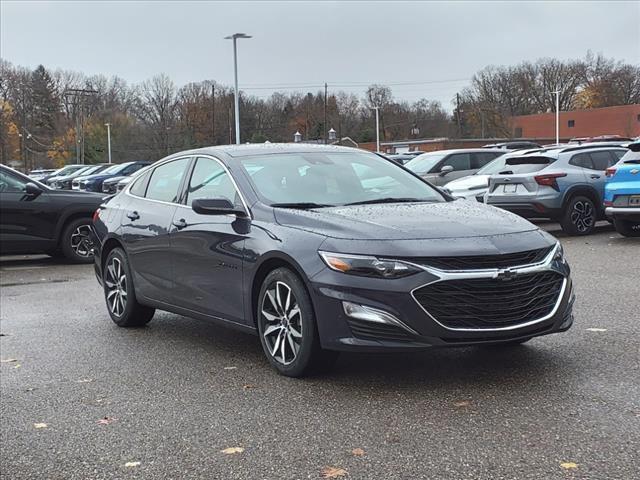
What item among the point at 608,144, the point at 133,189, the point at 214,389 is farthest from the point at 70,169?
the point at 214,389

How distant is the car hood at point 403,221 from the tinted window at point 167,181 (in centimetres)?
160

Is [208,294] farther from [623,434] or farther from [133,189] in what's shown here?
[623,434]

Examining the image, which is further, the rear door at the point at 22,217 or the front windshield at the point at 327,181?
the rear door at the point at 22,217

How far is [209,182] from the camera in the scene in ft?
20.0

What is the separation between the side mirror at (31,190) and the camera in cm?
1212

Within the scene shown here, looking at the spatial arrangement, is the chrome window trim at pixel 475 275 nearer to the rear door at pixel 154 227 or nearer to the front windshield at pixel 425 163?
the rear door at pixel 154 227

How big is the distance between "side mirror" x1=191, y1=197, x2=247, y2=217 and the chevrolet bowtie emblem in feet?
6.23

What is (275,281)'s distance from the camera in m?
5.00

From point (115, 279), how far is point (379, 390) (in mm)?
3502

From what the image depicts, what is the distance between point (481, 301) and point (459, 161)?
541 inches

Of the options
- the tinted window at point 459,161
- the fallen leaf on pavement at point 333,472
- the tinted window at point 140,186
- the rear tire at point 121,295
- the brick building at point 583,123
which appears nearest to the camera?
the fallen leaf on pavement at point 333,472

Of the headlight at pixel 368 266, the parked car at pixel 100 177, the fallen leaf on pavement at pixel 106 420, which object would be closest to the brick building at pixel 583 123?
the parked car at pixel 100 177

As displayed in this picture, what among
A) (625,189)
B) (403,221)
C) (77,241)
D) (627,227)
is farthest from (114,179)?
(403,221)

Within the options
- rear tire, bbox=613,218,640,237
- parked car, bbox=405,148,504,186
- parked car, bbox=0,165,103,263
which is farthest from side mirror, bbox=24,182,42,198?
rear tire, bbox=613,218,640,237
